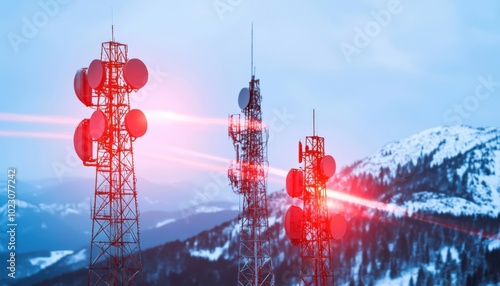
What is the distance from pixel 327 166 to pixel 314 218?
3001 mm

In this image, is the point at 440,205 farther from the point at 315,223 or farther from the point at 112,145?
the point at 112,145

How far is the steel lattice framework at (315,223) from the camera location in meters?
38.2

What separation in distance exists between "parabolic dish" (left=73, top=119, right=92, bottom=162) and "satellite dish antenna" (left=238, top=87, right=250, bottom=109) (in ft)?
47.5

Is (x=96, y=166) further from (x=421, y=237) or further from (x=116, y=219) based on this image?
(x=421, y=237)

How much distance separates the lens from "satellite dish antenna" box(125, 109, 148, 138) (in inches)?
1143

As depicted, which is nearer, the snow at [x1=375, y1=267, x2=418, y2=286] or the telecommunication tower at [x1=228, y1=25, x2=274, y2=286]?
the telecommunication tower at [x1=228, y1=25, x2=274, y2=286]

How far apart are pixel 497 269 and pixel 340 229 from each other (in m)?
93.2

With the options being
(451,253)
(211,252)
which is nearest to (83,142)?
(451,253)

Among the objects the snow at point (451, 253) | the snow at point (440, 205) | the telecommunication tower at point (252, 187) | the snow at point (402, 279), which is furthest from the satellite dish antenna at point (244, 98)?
the snow at point (440, 205)

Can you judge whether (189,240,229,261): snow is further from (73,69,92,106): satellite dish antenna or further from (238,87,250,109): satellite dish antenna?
(73,69,92,106): satellite dish antenna

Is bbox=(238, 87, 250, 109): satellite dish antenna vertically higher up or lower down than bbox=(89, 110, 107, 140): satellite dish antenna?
higher up

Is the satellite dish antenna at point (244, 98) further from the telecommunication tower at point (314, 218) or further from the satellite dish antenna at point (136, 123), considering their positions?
the satellite dish antenna at point (136, 123)

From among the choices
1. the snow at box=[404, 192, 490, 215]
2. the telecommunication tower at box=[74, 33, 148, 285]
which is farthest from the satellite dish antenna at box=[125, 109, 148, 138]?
the snow at box=[404, 192, 490, 215]

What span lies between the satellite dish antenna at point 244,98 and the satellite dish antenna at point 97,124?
1487 centimetres
